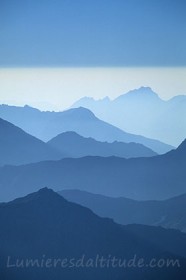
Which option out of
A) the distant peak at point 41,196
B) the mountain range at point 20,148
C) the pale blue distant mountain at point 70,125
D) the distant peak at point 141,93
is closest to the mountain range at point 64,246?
the distant peak at point 41,196

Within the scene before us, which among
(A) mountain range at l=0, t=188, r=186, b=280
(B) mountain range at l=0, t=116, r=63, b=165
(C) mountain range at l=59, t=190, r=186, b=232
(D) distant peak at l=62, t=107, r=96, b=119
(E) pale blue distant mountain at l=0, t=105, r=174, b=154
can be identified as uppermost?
(D) distant peak at l=62, t=107, r=96, b=119

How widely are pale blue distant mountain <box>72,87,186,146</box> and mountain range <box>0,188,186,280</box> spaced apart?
2.04ft

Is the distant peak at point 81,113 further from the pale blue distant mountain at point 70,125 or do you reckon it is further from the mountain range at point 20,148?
the mountain range at point 20,148

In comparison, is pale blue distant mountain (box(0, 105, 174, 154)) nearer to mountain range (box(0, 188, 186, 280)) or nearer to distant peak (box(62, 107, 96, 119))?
distant peak (box(62, 107, 96, 119))

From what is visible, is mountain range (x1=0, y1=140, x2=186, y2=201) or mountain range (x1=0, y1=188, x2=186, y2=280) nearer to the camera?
mountain range (x1=0, y1=188, x2=186, y2=280)

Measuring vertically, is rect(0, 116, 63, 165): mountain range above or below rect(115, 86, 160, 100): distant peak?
below

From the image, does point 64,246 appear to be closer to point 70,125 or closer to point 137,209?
point 137,209

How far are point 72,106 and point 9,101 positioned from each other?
0.41 meters

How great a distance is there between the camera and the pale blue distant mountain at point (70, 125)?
125 inches

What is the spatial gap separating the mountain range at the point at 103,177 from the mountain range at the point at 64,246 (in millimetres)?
128

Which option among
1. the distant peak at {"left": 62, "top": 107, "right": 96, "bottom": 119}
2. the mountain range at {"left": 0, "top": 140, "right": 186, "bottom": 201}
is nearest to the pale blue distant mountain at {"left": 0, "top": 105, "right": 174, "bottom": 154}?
the distant peak at {"left": 62, "top": 107, "right": 96, "bottom": 119}

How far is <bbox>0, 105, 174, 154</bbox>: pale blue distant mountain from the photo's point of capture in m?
3.19

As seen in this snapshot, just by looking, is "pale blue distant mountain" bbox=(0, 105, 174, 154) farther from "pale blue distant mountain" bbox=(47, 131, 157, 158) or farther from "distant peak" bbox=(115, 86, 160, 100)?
"distant peak" bbox=(115, 86, 160, 100)

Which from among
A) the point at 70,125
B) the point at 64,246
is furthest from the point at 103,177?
the point at 64,246
